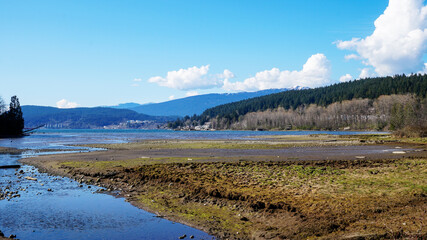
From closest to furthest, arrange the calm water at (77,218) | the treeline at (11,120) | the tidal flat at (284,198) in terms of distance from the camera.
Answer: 1. the tidal flat at (284,198)
2. the calm water at (77,218)
3. the treeline at (11,120)

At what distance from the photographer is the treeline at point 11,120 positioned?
115 meters

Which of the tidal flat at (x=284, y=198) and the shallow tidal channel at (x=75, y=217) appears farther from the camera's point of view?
the shallow tidal channel at (x=75, y=217)

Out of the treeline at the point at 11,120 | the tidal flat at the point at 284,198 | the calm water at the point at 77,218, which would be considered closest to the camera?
the tidal flat at the point at 284,198

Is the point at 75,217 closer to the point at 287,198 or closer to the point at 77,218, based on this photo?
the point at 77,218

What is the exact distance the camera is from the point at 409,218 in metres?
12.0

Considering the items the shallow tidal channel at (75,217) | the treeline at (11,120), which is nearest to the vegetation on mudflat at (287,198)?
the shallow tidal channel at (75,217)

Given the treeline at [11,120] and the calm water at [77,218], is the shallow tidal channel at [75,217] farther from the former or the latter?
the treeline at [11,120]

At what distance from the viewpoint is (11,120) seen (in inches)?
4734

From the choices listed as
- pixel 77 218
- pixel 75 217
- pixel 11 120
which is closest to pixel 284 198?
pixel 77 218

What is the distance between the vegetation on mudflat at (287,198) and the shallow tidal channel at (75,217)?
1.01 m

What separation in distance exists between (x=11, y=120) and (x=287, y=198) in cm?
12946

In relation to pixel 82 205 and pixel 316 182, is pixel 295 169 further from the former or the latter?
pixel 82 205

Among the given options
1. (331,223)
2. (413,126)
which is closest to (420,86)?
(413,126)

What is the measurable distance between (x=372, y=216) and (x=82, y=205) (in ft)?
44.5
